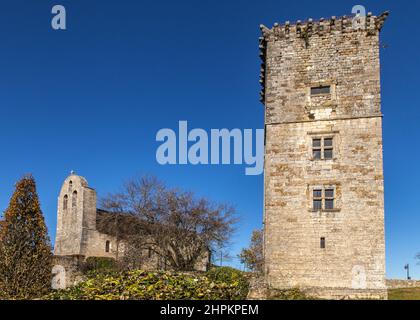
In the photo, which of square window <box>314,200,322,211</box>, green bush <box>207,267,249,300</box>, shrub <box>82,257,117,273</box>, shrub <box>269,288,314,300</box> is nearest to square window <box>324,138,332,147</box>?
square window <box>314,200,322,211</box>

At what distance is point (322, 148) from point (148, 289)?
38.7 ft

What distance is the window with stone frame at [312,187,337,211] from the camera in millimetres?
22109

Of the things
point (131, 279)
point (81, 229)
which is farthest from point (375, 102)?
point (81, 229)

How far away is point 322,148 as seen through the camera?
74.3 ft

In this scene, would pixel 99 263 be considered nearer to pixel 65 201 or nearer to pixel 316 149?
pixel 65 201

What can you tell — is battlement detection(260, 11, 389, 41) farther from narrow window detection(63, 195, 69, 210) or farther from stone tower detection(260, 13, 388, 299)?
narrow window detection(63, 195, 69, 210)

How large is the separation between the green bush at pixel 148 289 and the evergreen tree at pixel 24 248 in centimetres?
269

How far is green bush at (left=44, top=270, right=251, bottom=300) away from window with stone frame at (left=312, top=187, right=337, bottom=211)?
765 cm

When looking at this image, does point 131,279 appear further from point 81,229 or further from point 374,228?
point 81,229

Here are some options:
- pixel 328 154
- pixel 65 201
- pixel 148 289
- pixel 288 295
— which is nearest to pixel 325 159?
pixel 328 154

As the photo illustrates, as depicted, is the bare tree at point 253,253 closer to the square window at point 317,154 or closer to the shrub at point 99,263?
the shrub at point 99,263

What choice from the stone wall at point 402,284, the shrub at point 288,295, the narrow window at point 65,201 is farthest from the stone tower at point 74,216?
the stone wall at point 402,284

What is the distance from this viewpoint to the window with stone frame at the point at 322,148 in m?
22.6
